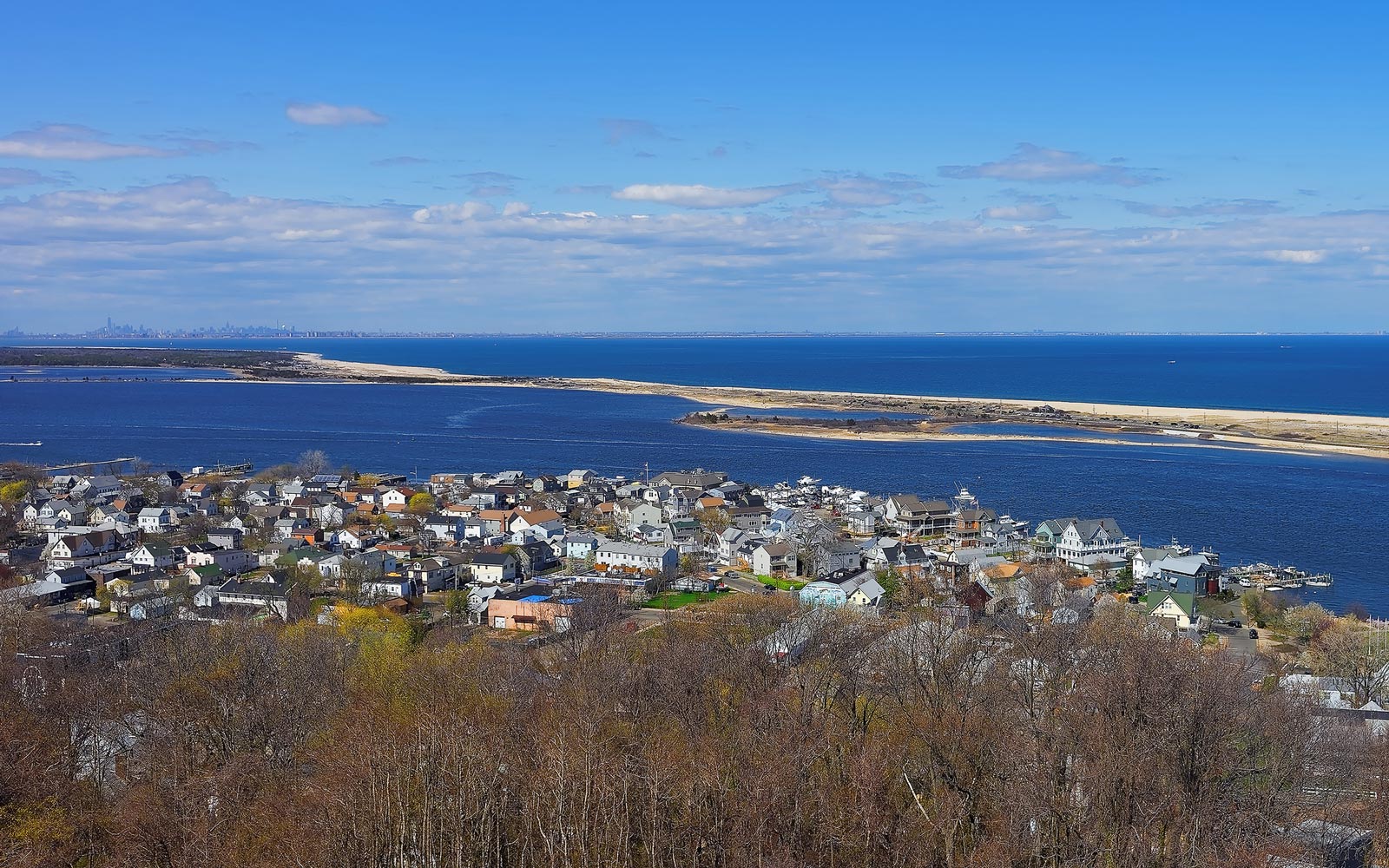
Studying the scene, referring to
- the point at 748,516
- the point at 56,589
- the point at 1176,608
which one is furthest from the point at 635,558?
the point at 56,589

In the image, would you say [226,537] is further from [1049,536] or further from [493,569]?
[1049,536]

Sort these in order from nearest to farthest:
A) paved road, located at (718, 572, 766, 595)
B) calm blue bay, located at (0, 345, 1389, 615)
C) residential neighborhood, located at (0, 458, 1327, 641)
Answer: residential neighborhood, located at (0, 458, 1327, 641), paved road, located at (718, 572, 766, 595), calm blue bay, located at (0, 345, 1389, 615)

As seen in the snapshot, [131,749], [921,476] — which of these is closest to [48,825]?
[131,749]

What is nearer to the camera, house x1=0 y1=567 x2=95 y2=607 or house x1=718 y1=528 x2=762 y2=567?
house x1=0 y1=567 x2=95 y2=607

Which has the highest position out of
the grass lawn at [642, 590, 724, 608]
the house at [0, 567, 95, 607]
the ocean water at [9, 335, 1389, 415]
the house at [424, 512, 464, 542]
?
the ocean water at [9, 335, 1389, 415]

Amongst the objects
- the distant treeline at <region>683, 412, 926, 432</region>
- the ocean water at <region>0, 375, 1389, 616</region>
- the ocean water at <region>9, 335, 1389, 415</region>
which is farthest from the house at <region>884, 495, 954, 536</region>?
the ocean water at <region>9, 335, 1389, 415</region>

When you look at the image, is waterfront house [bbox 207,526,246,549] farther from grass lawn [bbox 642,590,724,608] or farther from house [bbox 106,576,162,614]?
grass lawn [bbox 642,590,724,608]

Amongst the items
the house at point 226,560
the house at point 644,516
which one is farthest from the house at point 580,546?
the house at point 226,560

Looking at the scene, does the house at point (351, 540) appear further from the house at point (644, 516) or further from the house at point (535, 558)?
the house at point (644, 516)
